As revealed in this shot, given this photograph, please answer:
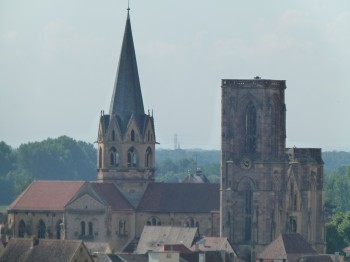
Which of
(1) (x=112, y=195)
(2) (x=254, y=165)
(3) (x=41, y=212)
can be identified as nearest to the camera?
(2) (x=254, y=165)

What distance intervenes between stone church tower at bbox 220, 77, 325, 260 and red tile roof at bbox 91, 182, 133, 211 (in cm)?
779

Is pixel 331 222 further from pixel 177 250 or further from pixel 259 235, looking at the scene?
pixel 177 250

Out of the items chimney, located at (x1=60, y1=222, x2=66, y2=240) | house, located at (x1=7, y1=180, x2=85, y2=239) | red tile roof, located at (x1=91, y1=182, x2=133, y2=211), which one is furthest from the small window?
chimney, located at (x1=60, y1=222, x2=66, y2=240)

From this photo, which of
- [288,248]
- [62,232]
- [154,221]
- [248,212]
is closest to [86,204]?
[62,232]

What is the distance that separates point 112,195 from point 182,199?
5.13m

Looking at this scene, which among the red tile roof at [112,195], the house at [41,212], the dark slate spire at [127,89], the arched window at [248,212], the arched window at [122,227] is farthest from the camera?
the dark slate spire at [127,89]

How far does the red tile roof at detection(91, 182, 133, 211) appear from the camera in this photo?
151 metres

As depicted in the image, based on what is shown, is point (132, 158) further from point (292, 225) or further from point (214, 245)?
point (214, 245)

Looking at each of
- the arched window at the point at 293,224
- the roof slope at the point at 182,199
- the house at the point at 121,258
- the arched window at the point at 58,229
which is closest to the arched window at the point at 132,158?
the roof slope at the point at 182,199

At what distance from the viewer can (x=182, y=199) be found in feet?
504

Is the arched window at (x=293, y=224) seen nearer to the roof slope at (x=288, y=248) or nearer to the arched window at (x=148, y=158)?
the roof slope at (x=288, y=248)

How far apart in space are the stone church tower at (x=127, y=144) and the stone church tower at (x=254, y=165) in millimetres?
8050

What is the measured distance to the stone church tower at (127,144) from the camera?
155 meters

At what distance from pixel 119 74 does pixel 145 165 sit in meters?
7.01
